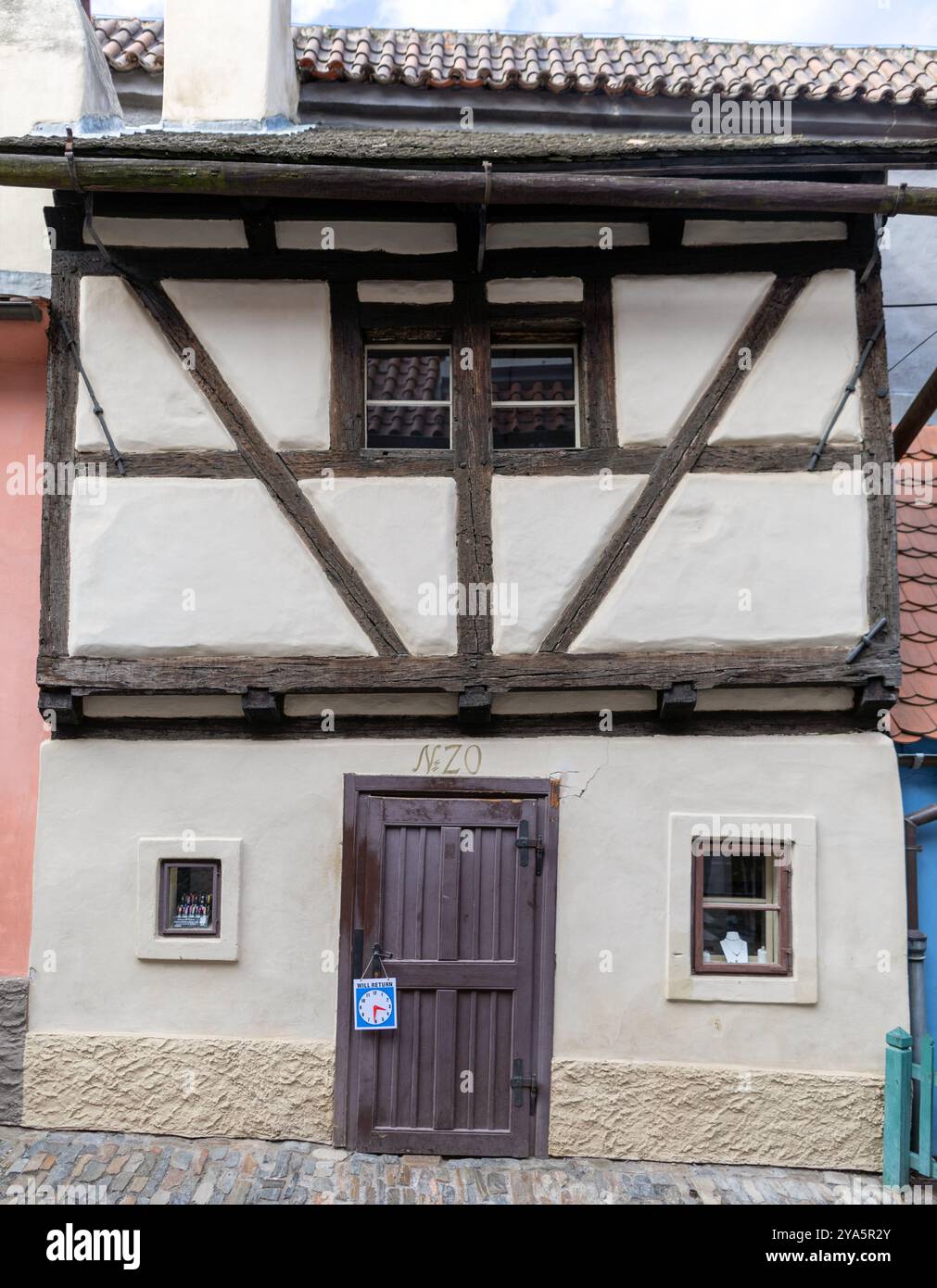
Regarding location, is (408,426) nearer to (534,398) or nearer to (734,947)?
(534,398)

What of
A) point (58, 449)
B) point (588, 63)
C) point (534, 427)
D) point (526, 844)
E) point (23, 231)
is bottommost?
point (526, 844)

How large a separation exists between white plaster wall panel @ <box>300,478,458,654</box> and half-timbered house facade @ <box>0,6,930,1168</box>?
0.02m

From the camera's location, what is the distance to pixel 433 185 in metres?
4.79

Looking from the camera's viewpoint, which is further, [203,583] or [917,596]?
[917,596]

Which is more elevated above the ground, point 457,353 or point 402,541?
point 457,353

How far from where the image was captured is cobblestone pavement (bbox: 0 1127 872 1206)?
Result: 4559mm

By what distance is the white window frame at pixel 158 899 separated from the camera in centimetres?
509

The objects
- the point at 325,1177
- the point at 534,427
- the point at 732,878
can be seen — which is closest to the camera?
the point at 325,1177

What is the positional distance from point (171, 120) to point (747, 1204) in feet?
23.2

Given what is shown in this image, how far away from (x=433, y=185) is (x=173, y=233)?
1.57 metres

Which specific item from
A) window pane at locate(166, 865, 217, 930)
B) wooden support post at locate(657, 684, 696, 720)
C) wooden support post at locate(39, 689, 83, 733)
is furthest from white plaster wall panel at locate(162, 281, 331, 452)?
window pane at locate(166, 865, 217, 930)

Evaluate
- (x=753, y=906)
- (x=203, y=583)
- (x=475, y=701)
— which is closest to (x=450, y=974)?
(x=475, y=701)

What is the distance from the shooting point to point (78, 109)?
5.68m

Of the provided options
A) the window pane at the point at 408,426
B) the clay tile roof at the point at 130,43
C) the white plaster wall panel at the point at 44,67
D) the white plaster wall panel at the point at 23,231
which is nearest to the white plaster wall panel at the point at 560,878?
the window pane at the point at 408,426
